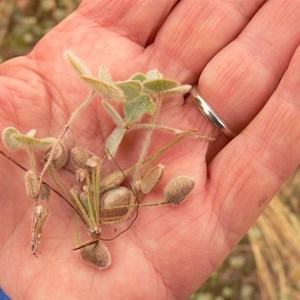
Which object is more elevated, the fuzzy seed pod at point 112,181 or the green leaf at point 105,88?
the green leaf at point 105,88

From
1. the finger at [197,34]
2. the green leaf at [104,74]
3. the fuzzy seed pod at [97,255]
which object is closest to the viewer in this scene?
the fuzzy seed pod at [97,255]

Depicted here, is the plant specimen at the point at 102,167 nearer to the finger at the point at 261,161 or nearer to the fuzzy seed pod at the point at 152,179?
the fuzzy seed pod at the point at 152,179

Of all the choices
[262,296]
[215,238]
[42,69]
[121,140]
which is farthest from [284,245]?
[42,69]

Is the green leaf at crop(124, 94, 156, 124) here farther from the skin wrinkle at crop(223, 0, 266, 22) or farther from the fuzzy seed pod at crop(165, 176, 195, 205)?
the skin wrinkle at crop(223, 0, 266, 22)

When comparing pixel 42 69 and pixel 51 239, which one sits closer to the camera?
pixel 51 239

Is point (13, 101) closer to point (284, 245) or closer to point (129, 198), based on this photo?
point (129, 198)

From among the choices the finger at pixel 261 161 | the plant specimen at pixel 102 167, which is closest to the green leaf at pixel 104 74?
the plant specimen at pixel 102 167
